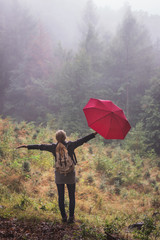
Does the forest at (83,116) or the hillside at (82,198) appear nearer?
the hillside at (82,198)

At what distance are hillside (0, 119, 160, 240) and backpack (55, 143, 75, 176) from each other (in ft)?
3.85

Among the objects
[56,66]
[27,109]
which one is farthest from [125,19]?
[27,109]

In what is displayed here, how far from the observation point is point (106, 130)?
311cm

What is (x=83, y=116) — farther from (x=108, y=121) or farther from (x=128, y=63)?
(x=108, y=121)

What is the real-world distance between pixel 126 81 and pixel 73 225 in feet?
64.6

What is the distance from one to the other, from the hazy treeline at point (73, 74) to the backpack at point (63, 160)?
1317 cm

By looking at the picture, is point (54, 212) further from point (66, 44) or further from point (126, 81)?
point (66, 44)

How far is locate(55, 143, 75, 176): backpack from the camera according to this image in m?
3.21

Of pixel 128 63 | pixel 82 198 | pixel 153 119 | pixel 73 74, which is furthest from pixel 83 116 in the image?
pixel 82 198

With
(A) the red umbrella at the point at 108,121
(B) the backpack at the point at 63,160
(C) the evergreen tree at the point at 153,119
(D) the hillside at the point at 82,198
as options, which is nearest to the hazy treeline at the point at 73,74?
(C) the evergreen tree at the point at 153,119

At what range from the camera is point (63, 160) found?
10.5ft

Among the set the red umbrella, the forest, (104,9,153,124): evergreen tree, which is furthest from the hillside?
(104,9,153,124): evergreen tree

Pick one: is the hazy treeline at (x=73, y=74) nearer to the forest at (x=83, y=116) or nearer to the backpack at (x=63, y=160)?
the forest at (x=83, y=116)

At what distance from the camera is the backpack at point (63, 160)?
321cm
